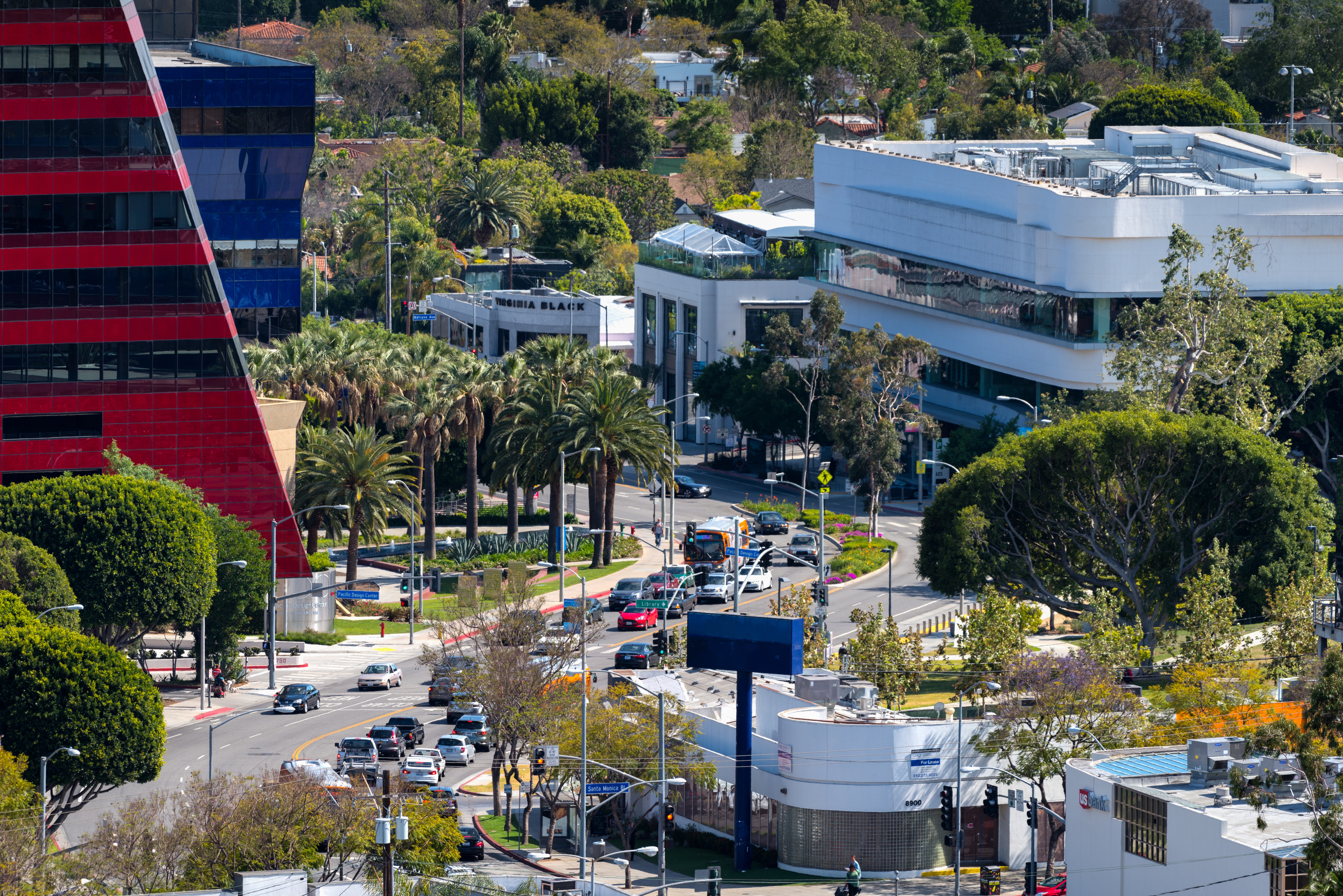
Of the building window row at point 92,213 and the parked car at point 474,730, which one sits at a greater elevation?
the building window row at point 92,213

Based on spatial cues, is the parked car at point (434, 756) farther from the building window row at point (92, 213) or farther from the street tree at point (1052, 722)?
the building window row at point (92, 213)

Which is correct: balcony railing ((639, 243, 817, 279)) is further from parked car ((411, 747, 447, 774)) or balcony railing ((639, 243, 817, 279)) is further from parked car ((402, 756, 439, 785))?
parked car ((402, 756, 439, 785))

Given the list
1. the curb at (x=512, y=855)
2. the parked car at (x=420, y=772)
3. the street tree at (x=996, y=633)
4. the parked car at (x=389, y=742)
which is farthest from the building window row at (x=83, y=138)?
the street tree at (x=996, y=633)

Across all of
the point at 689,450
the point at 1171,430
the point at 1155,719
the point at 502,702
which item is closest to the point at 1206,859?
the point at 1155,719

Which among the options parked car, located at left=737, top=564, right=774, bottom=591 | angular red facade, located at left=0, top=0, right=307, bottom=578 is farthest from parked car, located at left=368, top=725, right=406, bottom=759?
parked car, located at left=737, top=564, right=774, bottom=591

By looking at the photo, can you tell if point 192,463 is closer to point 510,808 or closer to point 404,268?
point 510,808

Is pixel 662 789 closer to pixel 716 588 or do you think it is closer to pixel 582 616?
pixel 582 616
